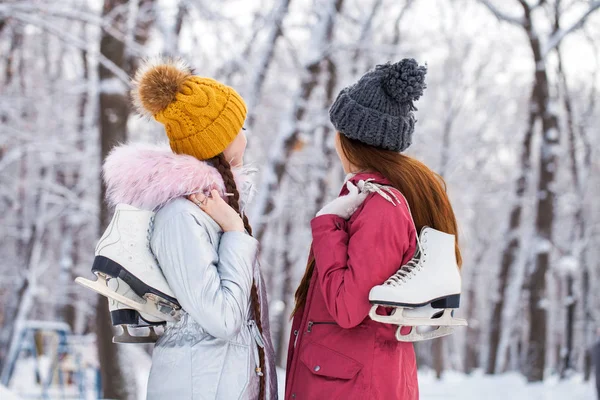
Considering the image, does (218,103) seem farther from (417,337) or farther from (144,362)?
(144,362)

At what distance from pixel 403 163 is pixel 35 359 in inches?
380

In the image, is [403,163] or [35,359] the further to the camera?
[35,359]

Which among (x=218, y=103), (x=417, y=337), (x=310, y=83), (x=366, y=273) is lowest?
(x=417, y=337)

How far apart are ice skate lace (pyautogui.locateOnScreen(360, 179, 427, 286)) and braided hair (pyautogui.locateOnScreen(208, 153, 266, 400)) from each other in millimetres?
490

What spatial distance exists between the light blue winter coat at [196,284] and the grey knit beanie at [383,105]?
566 mm

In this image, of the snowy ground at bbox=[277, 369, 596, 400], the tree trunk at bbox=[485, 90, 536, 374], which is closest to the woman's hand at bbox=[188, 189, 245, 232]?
the snowy ground at bbox=[277, 369, 596, 400]

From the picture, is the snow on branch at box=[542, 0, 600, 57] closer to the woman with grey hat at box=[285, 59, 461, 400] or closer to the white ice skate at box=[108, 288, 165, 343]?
the woman with grey hat at box=[285, 59, 461, 400]

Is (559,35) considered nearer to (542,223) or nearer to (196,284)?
(542,223)

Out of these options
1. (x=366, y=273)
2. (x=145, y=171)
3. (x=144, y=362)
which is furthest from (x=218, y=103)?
(x=144, y=362)

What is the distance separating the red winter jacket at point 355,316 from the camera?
2461 millimetres

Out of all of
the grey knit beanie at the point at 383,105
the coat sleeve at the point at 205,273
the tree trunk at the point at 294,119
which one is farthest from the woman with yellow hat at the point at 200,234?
the tree trunk at the point at 294,119

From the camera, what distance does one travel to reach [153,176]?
8.39ft

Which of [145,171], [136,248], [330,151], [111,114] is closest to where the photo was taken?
[136,248]

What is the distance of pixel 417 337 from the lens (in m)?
2.58
